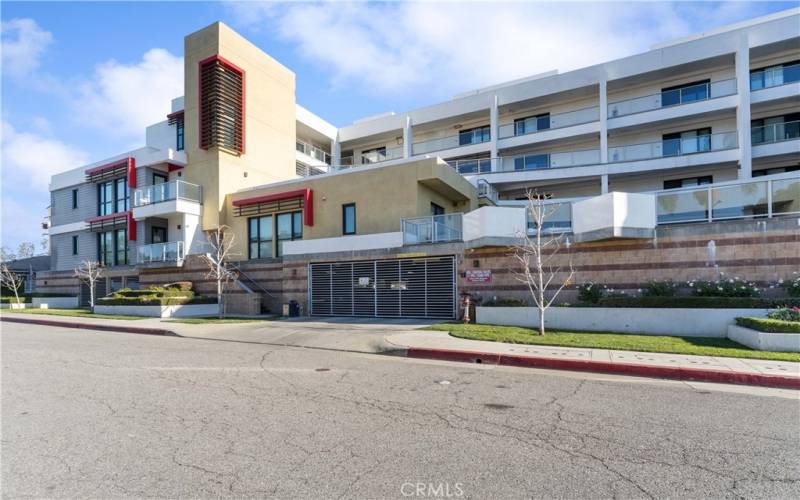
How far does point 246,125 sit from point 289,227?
782 centimetres

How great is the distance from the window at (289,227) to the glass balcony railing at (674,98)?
21.5 metres

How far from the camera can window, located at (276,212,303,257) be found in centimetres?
2411

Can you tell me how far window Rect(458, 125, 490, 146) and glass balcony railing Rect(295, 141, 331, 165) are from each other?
455 inches

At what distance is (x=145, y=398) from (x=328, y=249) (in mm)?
14003

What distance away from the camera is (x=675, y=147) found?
86.4ft

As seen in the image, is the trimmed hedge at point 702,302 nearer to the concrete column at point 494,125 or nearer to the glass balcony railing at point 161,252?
the concrete column at point 494,125

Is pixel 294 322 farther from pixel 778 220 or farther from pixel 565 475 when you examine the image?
pixel 778 220

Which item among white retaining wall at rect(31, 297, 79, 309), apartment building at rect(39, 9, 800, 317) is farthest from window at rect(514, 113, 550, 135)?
white retaining wall at rect(31, 297, 79, 309)

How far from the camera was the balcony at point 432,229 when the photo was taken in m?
18.0

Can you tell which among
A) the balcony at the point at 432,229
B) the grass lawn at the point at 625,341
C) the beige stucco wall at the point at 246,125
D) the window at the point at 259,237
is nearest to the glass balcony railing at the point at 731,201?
the grass lawn at the point at 625,341

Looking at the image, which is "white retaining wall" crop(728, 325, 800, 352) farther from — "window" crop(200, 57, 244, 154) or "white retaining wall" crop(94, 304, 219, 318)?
"window" crop(200, 57, 244, 154)

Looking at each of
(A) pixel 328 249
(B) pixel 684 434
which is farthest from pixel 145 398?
(A) pixel 328 249

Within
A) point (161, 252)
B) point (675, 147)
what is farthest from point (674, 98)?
point (161, 252)

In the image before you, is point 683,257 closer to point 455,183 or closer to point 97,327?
point 455,183
